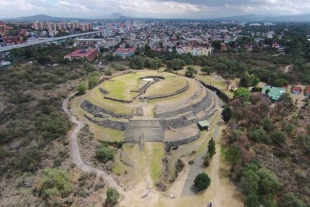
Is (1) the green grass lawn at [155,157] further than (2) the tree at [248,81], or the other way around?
(2) the tree at [248,81]

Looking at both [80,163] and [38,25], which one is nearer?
[80,163]

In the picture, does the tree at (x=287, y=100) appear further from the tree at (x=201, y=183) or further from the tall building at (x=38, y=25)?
the tall building at (x=38, y=25)

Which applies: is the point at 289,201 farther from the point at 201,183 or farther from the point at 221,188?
the point at 201,183

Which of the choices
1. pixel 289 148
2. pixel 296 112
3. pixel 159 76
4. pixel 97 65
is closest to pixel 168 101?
pixel 159 76

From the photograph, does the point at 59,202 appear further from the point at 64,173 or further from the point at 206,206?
the point at 206,206

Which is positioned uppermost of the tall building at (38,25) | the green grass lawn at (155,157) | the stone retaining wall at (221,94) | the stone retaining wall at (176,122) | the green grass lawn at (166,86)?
the tall building at (38,25)

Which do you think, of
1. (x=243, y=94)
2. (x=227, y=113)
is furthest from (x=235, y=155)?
(x=243, y=94)

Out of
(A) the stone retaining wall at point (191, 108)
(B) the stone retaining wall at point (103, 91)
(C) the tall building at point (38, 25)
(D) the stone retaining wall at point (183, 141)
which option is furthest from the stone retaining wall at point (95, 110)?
(C) the tall building at point (38, 25)
